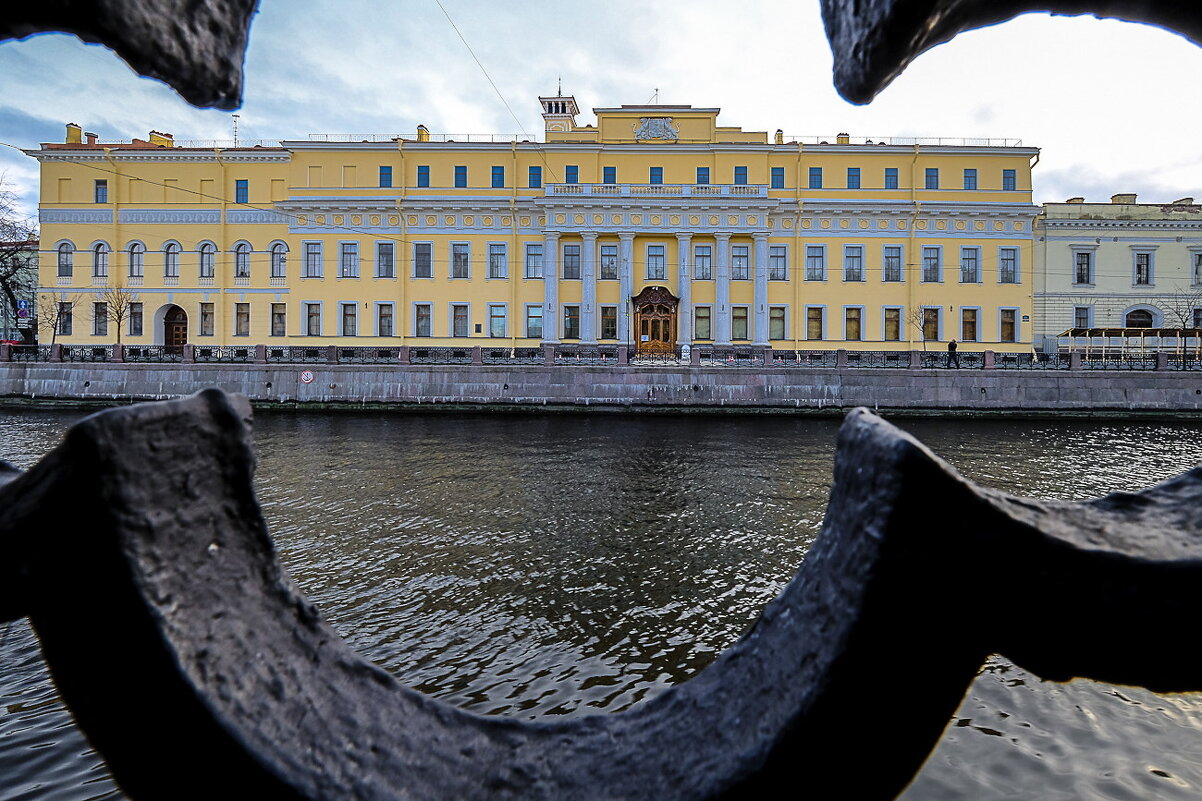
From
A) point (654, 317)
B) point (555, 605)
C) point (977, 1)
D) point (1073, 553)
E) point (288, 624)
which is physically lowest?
point (555, 605)

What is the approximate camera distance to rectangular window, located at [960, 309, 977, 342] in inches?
1356

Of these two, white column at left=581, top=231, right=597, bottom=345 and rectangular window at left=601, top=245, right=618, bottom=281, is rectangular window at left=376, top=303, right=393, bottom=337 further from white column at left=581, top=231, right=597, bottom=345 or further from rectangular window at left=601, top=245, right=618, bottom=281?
rectangular window at left=601, top=245, right=618, bottom=281

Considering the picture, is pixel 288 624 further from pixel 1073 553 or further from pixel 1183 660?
pixel 1183 660

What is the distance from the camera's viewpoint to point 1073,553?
600 mm

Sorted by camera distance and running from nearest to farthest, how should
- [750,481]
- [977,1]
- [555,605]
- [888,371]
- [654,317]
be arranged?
[977,1], [555,605], [750,481], [888,371], [654,317]

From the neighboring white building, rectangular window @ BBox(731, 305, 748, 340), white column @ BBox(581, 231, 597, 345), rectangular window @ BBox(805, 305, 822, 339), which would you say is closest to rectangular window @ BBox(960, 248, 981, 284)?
the neighboring white building

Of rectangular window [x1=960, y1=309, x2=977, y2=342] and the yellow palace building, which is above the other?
the yellow palace building

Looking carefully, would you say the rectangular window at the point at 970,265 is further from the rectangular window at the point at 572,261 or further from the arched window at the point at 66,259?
the arched window at the point at 66,259

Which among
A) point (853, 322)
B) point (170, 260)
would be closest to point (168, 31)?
point (853, 322)

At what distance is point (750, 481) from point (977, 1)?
34.1 ft

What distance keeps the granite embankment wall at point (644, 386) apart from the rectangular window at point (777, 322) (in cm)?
1127

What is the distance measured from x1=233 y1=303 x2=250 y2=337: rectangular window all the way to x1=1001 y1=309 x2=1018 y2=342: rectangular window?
132 feet

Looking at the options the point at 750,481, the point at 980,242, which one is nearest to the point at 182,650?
the point at 750,481

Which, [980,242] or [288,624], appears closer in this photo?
[288,624]
